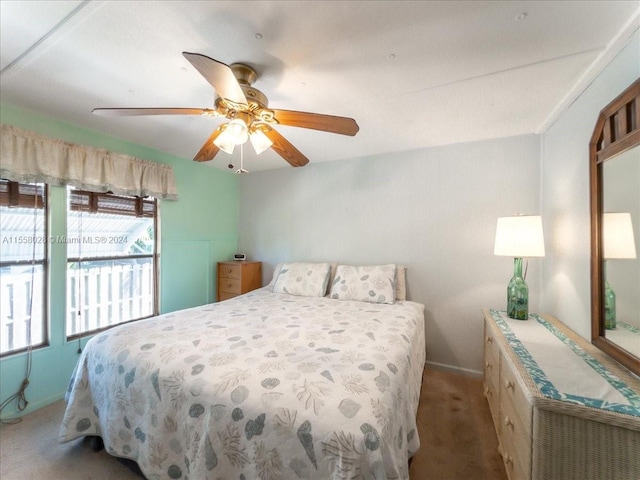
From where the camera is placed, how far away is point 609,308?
1306 mm

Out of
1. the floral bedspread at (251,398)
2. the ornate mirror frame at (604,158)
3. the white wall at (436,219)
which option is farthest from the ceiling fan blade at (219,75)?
the white wall at (436,219)

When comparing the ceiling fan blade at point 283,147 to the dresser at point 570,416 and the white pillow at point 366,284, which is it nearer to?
the white pillow at point 366,284

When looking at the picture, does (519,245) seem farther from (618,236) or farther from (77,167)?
(77,167)

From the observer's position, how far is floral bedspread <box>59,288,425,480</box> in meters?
0.94

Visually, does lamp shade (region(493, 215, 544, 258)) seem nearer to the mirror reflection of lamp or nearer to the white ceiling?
the mirror reflection of lamp

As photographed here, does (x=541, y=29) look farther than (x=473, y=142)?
No

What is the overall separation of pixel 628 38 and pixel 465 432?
2.37 meters

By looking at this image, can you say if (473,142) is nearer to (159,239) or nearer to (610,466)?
(610,466)

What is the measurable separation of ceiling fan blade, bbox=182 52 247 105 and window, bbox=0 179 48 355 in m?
1.98

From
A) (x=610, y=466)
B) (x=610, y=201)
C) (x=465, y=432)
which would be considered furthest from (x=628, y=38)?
(x=465, y=432)

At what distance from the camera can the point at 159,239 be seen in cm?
290

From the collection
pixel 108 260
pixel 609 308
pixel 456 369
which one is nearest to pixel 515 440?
pixel 609 308

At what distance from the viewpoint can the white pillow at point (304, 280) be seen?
9.34ft

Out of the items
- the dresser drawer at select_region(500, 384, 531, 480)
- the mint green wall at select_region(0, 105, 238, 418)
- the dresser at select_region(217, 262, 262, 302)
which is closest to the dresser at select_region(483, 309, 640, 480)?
the dresser drawer at select_region(500, 384, 531, 480)
